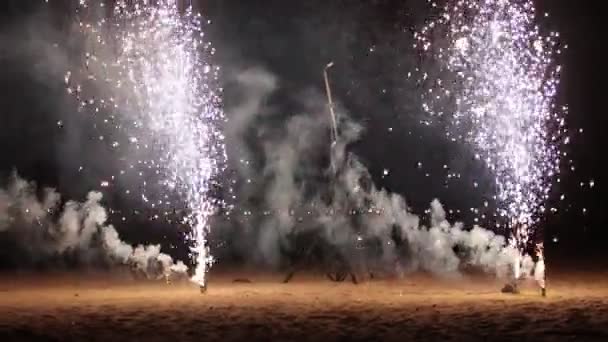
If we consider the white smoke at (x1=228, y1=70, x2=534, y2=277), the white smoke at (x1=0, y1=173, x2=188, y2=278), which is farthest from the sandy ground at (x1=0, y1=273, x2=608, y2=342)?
the white smoke at (x1=0, y1=173, x2=188, y2=278)

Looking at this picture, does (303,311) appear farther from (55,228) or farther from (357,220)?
(55,228)

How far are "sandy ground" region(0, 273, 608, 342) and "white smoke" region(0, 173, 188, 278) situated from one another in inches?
120

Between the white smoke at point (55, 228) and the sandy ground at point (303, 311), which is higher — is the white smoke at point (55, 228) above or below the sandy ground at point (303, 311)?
above

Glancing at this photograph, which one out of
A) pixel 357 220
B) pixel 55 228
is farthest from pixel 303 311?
pixel 55 228

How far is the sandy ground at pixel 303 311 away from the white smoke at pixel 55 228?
3.04 meters

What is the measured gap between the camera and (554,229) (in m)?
32.8

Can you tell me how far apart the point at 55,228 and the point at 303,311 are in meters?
10.7

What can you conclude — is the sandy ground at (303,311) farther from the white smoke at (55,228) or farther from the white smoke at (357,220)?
the white smoke at (55,228)

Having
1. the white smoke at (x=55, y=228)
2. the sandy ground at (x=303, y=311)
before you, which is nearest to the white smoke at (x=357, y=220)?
the sandy ground at (x=303, y=311)

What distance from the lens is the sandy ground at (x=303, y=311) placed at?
10867 mm

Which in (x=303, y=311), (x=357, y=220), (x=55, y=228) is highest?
(x=357, y=220)

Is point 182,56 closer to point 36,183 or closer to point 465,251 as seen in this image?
point 465,251

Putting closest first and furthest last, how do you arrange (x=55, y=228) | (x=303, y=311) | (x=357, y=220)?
1. (x=303, y=311)
2. (x=357, y=220)
3. (x=55, y=228)

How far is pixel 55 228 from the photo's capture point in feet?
69.6
